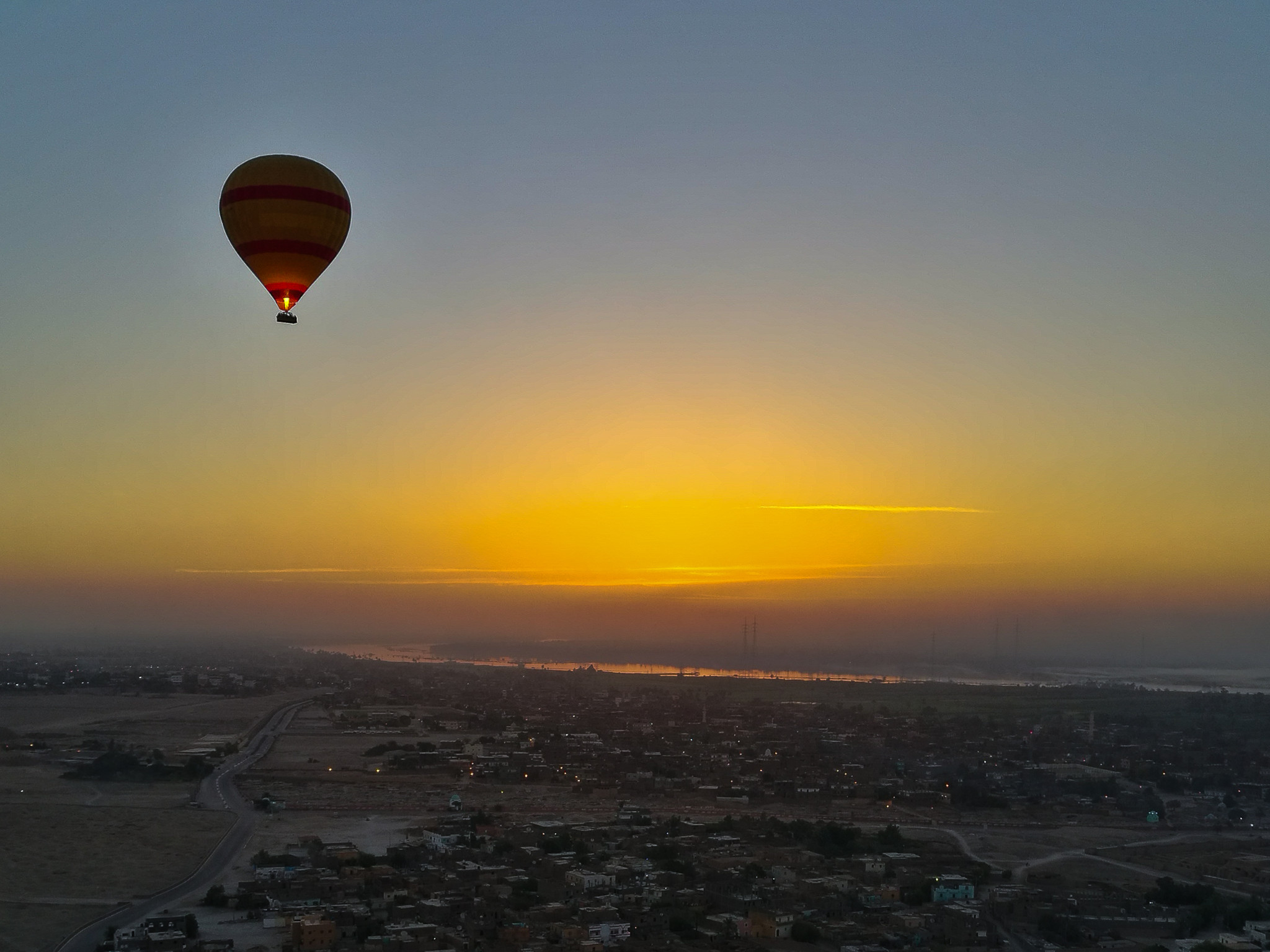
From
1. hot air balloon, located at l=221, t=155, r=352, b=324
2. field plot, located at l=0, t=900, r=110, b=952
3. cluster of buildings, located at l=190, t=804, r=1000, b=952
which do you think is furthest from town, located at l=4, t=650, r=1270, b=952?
hot air balloon, located at l=221, t=155, r=352, b=324

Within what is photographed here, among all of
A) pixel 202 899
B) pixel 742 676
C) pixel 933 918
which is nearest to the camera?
pixel 933 918

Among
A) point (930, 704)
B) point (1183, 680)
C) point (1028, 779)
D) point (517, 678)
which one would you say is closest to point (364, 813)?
point (1028, 779)

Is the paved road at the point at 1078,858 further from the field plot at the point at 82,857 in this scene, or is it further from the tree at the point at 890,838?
the field plot at the point at 82,857

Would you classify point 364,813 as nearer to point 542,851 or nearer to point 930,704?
point 542,851

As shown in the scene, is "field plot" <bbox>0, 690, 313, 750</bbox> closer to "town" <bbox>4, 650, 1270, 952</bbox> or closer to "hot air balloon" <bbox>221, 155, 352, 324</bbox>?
"town" <bbox>4, 650, 1270, 952</bbox>

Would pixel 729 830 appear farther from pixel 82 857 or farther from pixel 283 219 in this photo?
pixel 283 219

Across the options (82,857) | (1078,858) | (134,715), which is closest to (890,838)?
(1078,858)

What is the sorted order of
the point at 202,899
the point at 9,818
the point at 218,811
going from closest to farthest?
the point at 202,899 < the point at 9,818 < the point at 218,811
